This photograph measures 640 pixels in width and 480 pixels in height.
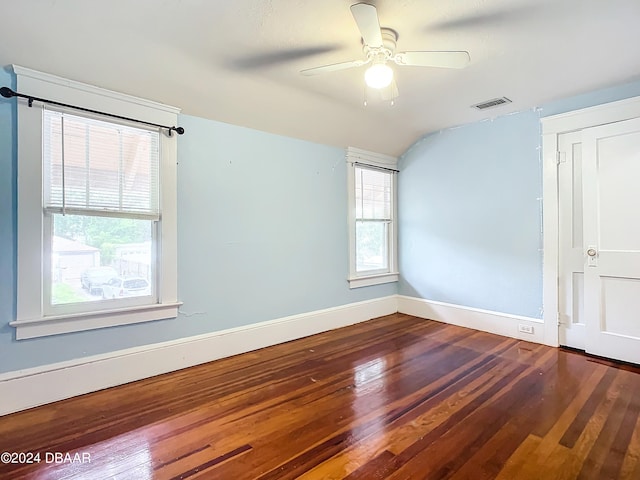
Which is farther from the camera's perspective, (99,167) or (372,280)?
(372,280)

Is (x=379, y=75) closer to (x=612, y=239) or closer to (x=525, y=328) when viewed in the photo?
(x=612, y=239)

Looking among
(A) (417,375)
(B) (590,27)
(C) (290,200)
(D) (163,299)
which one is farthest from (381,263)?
(B) (590,27)

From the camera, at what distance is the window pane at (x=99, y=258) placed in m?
2.54

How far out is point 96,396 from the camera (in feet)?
8.29

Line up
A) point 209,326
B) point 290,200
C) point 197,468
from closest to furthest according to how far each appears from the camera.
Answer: point 197,468, point 209,326, point 290,200

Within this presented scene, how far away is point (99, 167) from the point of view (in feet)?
8.73

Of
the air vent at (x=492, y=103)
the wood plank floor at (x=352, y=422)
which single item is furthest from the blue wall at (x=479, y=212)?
the wood plank floor at (x=352, y=422)

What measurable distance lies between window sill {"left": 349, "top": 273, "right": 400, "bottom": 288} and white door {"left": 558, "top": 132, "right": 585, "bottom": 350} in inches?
80.2

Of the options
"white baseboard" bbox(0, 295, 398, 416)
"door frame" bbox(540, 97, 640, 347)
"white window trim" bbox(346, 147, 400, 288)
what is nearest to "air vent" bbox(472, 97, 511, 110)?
"door frame" bbox(540, 97, 640, 347)

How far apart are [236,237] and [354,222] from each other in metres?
1.70

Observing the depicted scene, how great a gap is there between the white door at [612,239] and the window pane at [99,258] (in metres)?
4.08

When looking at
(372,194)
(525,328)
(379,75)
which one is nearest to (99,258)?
(379,75)

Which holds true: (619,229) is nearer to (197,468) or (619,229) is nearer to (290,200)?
(290,200)

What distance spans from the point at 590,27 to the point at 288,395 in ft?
10.9
